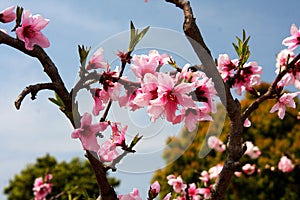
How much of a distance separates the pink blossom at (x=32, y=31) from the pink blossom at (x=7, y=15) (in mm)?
52

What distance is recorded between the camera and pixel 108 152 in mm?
2078

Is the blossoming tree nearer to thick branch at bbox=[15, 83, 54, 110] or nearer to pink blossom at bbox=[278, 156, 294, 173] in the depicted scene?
thick branch at bbox=[15, 83, 54, 110]

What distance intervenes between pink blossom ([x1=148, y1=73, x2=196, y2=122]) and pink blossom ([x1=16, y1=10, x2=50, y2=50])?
600mm

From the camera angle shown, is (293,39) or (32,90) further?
(293,39)

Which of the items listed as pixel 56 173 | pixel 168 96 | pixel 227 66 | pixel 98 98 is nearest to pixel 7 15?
pixel 98 98

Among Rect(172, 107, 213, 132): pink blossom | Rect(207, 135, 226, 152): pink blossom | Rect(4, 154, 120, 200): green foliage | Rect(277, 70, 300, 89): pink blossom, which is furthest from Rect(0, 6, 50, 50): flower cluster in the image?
Rect(4, 154, 120, 200): green foliage

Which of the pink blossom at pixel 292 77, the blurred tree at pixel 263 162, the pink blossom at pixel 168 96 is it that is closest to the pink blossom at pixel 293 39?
the pink blossom at pixel 292 77

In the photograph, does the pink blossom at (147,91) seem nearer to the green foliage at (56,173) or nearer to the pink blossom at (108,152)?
the pink blossom at (108,152)

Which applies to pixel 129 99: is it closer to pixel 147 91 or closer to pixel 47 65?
pixel 147 91

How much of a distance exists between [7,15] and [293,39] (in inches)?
69.1

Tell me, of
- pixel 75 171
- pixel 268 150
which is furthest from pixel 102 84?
pixel 75 171

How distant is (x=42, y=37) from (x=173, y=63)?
2.12ft

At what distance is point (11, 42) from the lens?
1990 millimetres

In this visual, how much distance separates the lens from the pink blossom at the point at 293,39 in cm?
289
